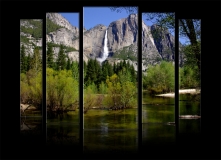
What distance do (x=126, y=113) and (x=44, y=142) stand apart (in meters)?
5.23

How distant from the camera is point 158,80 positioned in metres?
8.10

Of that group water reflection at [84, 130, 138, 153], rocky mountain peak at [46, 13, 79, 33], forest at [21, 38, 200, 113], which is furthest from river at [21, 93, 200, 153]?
rocky mountain peak at [46, 13, 79, 33]

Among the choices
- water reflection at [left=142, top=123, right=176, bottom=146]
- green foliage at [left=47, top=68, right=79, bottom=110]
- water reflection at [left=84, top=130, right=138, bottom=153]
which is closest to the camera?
water reflection at [left=84, top=130, right=138, bottom=153]

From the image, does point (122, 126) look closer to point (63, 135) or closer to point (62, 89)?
point (62, 89)

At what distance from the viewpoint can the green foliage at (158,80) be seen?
7.81 metres

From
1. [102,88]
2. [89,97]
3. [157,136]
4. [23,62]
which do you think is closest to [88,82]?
[89,97]

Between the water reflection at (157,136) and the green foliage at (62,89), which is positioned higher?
the green foliage at (62,89)

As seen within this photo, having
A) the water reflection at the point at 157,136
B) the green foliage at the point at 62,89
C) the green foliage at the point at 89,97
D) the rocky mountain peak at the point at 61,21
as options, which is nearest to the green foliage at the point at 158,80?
the green foliage at the point at 89,97

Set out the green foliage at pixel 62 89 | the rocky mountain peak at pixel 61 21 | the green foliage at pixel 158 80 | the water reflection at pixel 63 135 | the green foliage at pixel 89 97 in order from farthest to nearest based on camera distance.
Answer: the green foliage at pixel 89 97 → the green foliage at pixel 62 89 → the rocky mountain peak at pixel 61 21 → the green foliage at pixel 158 80 → the water reflection at pixel 63 135

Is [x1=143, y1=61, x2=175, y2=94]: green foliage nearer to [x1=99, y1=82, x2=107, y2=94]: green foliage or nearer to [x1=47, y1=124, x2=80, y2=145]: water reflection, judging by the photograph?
[x1=99, y1=82, x2=107, y2=94]: green foliage

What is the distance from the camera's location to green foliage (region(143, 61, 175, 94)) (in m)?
7.81

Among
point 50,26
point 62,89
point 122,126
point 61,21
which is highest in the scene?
point 61,21

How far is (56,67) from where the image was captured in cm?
828

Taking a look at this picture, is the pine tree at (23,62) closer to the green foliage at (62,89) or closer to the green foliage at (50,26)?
the green foliage at (62,89)
